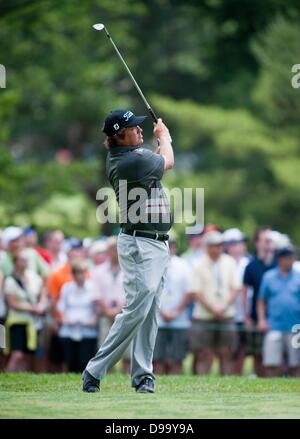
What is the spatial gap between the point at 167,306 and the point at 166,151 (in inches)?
249

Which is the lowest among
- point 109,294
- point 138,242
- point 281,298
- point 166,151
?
point 138,242

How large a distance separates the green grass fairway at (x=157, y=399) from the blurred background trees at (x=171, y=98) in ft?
45.9

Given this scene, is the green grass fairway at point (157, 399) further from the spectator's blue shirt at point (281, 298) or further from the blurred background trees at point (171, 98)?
the blurred background trees at point (171, 98)

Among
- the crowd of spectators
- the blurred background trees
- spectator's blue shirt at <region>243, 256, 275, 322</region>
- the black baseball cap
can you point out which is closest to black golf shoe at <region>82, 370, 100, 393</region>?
the black baseball cap

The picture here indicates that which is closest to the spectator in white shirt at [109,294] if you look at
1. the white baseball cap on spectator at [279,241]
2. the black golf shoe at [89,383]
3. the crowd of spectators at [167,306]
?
the crowd of spectators at [167,306]

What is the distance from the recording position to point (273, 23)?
31453mm

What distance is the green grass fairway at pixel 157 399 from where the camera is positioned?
29.5ft

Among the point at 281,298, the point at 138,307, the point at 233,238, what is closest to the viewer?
the point at 138,307


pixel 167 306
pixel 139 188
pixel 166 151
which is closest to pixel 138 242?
pixel 139 188

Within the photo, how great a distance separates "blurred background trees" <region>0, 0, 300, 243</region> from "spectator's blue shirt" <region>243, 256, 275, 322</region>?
9.61m

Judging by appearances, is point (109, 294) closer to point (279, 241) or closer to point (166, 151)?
point (279, 241)

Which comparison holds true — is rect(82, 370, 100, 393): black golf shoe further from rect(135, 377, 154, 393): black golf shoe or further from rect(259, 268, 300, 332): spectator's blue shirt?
rect(259, 268, 300, 332): spectator's blue shirt

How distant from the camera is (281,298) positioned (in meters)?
15.4

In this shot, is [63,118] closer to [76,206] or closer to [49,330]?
[76,206]
